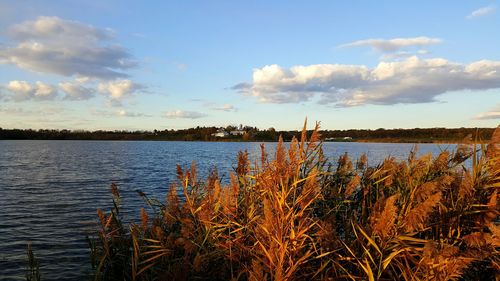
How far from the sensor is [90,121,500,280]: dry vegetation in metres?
3.86

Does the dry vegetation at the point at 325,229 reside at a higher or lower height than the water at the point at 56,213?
higher

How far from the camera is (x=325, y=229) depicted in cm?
460

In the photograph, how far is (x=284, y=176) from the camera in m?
3.92

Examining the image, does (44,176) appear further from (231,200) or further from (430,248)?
(430,248)

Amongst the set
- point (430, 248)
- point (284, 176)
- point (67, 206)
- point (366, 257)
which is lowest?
point (67, 206)

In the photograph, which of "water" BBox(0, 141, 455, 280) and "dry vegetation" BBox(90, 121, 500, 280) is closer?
"dry vegetation" BBox(90, 121, 500, 280)

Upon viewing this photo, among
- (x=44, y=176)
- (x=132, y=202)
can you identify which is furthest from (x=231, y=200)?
(x=44, y=176)

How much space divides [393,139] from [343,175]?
16367 centimetres

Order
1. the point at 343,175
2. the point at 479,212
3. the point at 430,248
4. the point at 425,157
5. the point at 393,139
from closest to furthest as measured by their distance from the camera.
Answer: the point at 430,248 < the point at 479,212 < the point at 425,157 < the point at 343,175 < the point at 393,139

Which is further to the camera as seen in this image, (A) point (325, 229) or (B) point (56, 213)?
(B) point (56, 213)

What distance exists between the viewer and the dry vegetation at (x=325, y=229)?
386 centimetres

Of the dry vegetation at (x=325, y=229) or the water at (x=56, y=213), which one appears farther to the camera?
the water at (x=56, y=213)

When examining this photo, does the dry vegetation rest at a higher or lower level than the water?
higher

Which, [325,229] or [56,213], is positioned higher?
[325,229]
